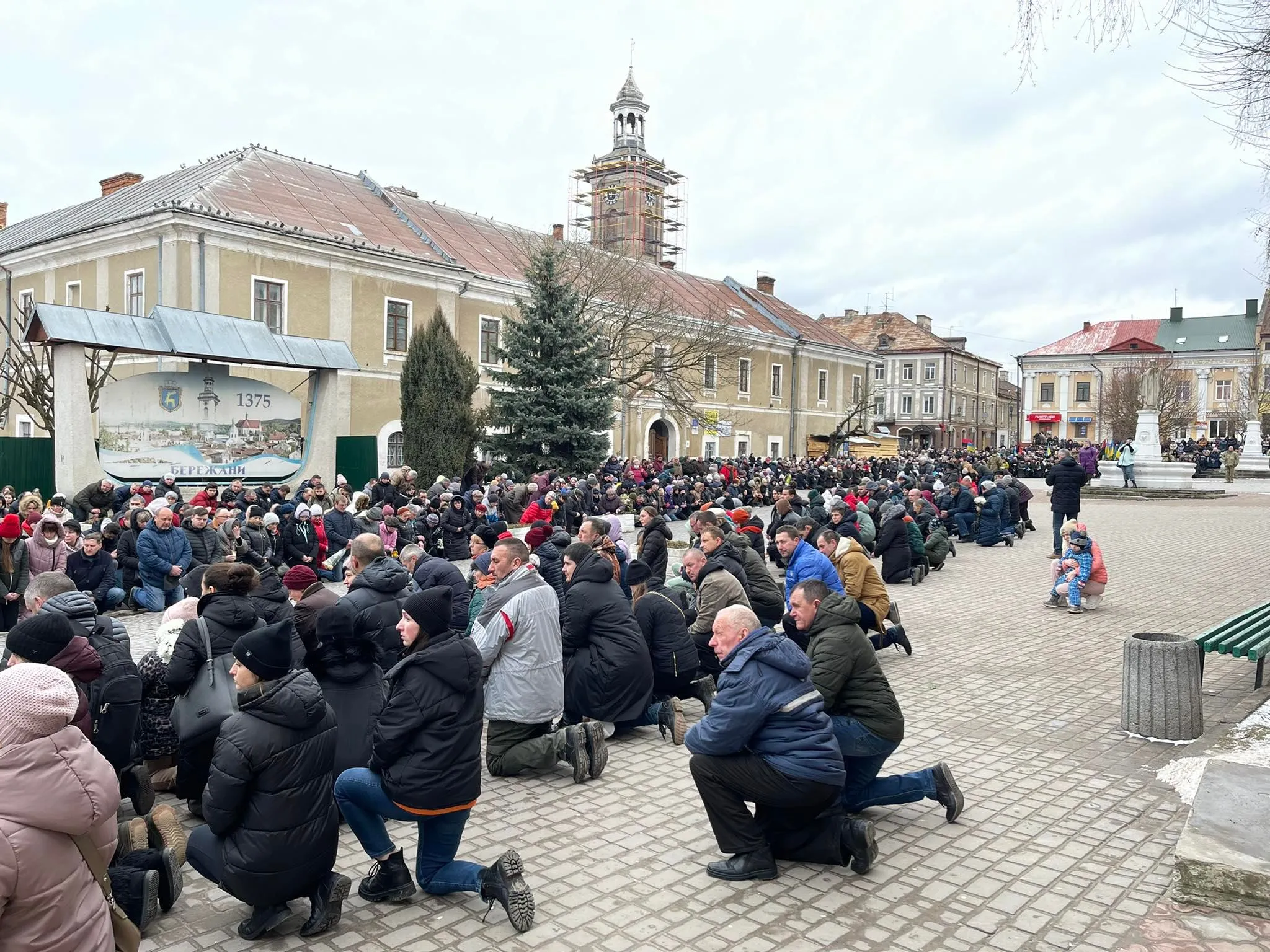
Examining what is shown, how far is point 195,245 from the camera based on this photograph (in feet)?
81.9

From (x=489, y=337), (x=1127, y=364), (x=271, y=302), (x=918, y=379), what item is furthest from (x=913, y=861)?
(x=1127, y=364)

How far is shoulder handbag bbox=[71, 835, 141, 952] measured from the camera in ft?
9.93

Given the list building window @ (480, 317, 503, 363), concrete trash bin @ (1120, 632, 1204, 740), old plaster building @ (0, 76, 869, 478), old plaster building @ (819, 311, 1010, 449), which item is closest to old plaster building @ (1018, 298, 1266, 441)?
old plaster building @ (819, 311, 1010, 449)

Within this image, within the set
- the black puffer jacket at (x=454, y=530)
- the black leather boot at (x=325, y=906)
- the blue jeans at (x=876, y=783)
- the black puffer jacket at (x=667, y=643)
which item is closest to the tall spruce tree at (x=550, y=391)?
the black puffer jacket at (x=454, y=530)

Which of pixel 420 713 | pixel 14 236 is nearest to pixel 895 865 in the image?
pixel 420 713

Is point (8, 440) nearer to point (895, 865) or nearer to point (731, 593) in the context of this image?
point (731, 593)

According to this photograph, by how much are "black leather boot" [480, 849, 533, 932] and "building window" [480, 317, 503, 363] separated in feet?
98.3

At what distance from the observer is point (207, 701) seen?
5.30 m

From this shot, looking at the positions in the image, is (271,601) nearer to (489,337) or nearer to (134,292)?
(134,292)

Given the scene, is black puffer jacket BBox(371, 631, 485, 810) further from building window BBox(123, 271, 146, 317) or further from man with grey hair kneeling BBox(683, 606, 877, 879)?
building window BBox(123, 271, 146, 317)

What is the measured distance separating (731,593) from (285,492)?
12796mm

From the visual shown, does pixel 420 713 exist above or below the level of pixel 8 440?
below

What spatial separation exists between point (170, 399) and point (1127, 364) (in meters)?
77.5

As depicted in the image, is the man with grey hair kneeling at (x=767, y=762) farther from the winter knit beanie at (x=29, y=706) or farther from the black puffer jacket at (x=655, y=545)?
the black puffer jacket at (x=655, y=545)
